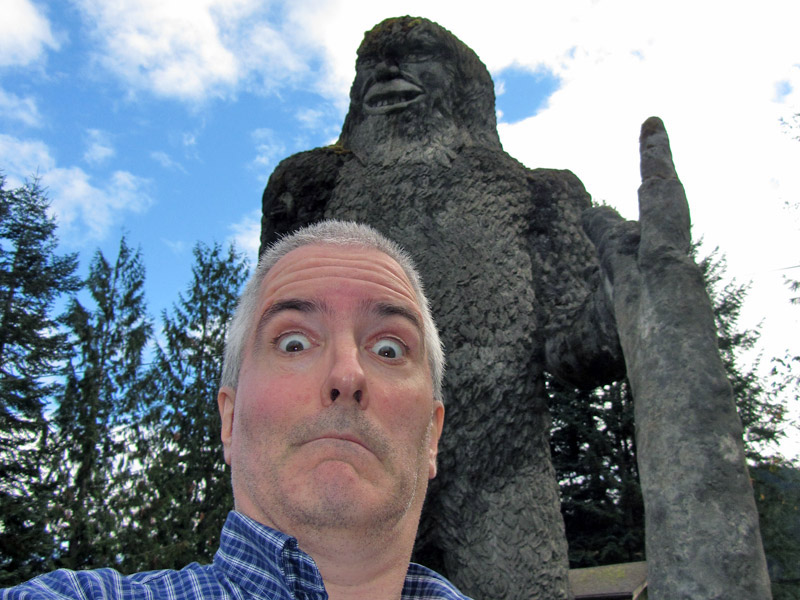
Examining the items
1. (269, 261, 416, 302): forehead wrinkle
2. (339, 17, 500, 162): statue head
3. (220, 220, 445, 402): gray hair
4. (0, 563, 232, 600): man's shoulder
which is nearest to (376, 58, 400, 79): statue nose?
(339, 17, 500, 162): statue head

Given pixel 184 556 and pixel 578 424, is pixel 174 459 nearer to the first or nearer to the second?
pixel 184 556

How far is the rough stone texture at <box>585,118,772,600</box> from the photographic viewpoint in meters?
1.60

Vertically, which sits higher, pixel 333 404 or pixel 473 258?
pixel 473 258

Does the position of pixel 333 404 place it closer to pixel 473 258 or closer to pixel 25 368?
pixel 473 258

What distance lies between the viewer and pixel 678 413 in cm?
176

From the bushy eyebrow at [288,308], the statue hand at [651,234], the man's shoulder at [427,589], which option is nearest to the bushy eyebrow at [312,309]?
the bushy eyebrow at [288,308]

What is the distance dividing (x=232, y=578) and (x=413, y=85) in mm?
2194

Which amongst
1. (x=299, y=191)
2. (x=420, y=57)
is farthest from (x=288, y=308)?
(x=420, y=57)

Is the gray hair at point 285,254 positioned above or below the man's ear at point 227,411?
above

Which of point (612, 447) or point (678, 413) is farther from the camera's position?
point (612, 447)

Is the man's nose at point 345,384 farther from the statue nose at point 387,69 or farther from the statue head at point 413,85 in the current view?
the statue nose at point 387,69

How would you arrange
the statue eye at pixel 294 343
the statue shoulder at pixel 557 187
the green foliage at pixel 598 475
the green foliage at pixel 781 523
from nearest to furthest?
1. the statue eye at pixel 294 343
2. the statue shoulder at pixel 557 187
3. the green foliage at pixel 781 523
4. the green foliage at pixel 598 475

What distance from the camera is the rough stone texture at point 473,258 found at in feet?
7.70

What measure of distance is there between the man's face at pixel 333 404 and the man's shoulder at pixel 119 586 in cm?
13
